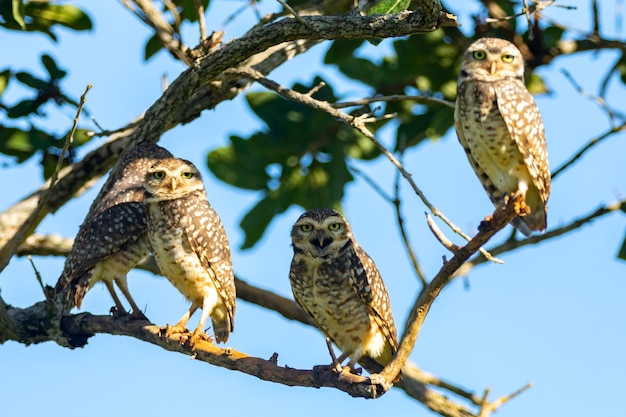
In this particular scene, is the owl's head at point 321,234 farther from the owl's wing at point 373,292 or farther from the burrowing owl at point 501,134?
the burrowing owl at point 501,134

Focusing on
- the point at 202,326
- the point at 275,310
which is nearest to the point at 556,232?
the point at 275,310

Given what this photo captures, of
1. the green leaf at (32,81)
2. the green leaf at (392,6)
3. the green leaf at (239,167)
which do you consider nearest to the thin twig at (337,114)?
the green leaf at (392,6)

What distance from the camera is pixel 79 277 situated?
20.4 ft

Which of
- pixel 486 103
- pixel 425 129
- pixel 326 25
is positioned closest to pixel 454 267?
pixel 326 25

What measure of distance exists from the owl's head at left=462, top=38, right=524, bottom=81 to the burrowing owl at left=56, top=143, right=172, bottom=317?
2.06 metres

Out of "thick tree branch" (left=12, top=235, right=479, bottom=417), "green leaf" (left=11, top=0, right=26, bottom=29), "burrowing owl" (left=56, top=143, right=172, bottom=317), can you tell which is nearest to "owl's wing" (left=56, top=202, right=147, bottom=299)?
"burrowing owl" (left=56, top=143, right=172, bottom=317)

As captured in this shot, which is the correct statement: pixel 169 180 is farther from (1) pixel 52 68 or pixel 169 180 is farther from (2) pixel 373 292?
(2) pixel 373 292

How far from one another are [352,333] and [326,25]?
194 centimetres

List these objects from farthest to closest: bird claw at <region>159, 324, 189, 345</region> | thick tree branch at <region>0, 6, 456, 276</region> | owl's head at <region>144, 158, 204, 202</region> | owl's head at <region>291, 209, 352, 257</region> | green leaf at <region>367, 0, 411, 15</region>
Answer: owl's head at <region>144, 158, 204, 202</region> → owl's head at <region>291, 209, 352, 257</region> → bird claw at <region>159, 324, 189, 345</region> → thick tree branch at <region>0, 6, 456, 276</region> → green leaf at <region>367, 0, 411, 15</region>

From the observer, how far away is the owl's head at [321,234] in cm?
614

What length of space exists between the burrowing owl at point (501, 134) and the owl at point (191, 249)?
5.28ft

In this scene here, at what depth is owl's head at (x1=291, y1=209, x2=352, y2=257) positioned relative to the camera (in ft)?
20.1

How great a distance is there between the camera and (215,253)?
19.9ft

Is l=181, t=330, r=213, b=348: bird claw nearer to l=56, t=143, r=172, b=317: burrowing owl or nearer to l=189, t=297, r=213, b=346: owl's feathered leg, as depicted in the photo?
l=189, t=297, r=213, b=346: owl's feathered leg
